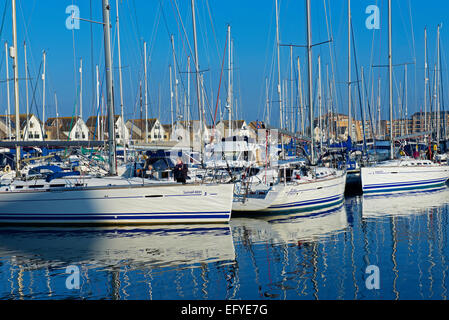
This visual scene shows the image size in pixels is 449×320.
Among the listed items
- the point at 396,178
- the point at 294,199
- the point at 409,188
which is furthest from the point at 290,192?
the point at 409,188

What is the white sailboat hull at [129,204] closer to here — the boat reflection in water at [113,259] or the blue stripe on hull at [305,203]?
the boat reflection in water at [113,259]

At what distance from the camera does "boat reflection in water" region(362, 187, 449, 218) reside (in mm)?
23172

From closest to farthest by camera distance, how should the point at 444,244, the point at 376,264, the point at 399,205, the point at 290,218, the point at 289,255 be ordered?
the point at 376,264 < the point at 289,255 < the point at 444,244 < the point at 290,218 < the point at 399,205

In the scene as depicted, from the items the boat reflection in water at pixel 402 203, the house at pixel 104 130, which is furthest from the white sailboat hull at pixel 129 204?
the boat reflection in water at pixel 402 203

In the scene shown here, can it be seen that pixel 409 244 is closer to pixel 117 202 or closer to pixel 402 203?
pixel 117 202

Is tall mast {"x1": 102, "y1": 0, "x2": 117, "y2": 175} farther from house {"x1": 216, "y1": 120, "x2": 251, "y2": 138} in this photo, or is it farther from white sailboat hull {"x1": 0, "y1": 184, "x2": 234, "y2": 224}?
house {"x1": 216, "y1": 120, "x2": 251, "y2": 138}

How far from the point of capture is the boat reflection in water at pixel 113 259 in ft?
38.5

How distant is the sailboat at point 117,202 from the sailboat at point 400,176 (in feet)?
44.3

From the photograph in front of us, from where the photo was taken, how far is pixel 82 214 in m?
19.3

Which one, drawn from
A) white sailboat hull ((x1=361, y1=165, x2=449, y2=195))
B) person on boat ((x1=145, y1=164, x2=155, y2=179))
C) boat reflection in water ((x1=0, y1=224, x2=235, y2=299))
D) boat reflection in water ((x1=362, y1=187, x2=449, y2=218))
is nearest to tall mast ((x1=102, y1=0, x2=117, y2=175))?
person on boat ((x1=145, y1=164, x2=155, y2=179))
